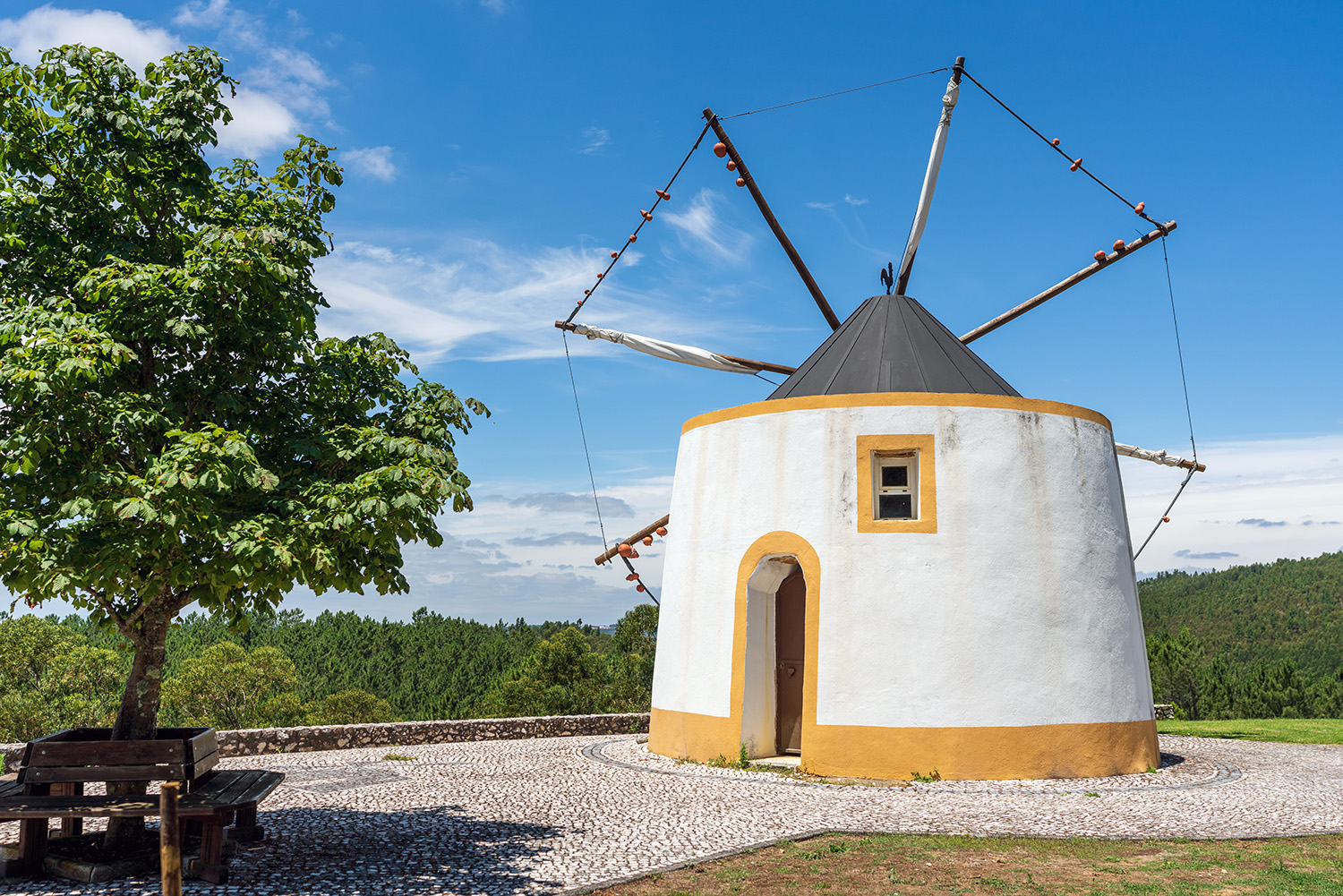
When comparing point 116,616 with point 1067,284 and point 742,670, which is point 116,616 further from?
point 1067,284

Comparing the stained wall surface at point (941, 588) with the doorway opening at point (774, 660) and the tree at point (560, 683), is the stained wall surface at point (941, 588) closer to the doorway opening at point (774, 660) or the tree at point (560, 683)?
the doorway opening at point (774, 660)

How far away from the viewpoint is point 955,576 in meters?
13.2

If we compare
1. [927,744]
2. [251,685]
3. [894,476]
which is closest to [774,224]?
[894,476]

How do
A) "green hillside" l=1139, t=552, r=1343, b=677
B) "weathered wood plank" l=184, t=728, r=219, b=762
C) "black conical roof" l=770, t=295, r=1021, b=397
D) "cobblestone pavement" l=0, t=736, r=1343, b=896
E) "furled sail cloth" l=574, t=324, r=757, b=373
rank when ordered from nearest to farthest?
"weathered wood plank" l=184, t=728, r=219, b=762 → "cobblestone pavement" l=0, t=736, r=1343, b=896 → "black conical roof" l=770, t=295, r=1021, b=397 → "furled sail cloth" l=574, t=324, r=757, b=373 → "green hillside" l=1139, t=552, r=1343, b=677

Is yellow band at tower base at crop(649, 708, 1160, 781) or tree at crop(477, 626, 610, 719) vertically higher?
tree at crop(477, 626, 610, 719)

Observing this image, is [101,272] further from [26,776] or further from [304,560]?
[26,776]

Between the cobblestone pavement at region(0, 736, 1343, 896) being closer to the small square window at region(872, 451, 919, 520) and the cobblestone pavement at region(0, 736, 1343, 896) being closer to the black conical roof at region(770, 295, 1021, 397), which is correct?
the small square window at region(872, 451, 919, 520)

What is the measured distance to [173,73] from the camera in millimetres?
8109

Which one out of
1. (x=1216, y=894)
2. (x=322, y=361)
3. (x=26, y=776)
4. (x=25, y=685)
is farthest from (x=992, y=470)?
(x=25, y=685)

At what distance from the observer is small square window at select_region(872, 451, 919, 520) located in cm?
1385

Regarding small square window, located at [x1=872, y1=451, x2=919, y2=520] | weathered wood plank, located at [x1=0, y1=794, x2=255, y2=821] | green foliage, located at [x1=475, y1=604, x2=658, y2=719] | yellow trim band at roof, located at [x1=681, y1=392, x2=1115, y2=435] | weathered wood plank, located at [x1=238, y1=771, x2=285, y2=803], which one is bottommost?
weathered wood plank, located at [x1=0, y1=794, x2=255, y2=821]

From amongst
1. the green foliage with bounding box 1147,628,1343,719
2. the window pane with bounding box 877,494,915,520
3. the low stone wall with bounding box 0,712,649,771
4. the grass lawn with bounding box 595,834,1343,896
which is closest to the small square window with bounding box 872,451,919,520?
the window pane with bounding box 877,494,915,520

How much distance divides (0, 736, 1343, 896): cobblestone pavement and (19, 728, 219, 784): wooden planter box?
0.80 meters

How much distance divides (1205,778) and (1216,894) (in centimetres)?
729
